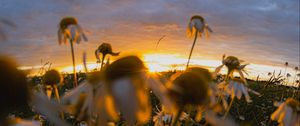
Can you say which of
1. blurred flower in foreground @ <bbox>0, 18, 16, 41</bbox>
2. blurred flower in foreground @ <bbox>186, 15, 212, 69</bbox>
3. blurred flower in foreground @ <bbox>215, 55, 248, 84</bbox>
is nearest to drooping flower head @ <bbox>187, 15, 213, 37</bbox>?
blurred flower in foreground @ <bbox>186, 15, 212, 69</bbox>

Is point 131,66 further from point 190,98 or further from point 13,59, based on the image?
point 13,59

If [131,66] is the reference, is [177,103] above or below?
below

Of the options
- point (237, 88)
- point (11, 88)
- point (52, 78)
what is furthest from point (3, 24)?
point (237, 88)

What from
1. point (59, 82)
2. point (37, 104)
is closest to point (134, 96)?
point (37, 104)

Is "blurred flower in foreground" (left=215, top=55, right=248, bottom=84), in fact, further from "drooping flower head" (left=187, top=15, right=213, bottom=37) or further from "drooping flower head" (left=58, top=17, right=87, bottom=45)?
"drooping flower head" (left=58, top=17, right=87, bottom=45)

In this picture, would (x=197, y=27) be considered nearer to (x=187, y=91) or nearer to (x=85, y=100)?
(x=187, y=91)

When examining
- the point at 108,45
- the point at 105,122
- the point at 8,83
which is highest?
the point at 108,45

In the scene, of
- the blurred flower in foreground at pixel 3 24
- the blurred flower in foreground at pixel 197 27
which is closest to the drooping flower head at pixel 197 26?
the blurred flower in foreground at pixel 197 27
